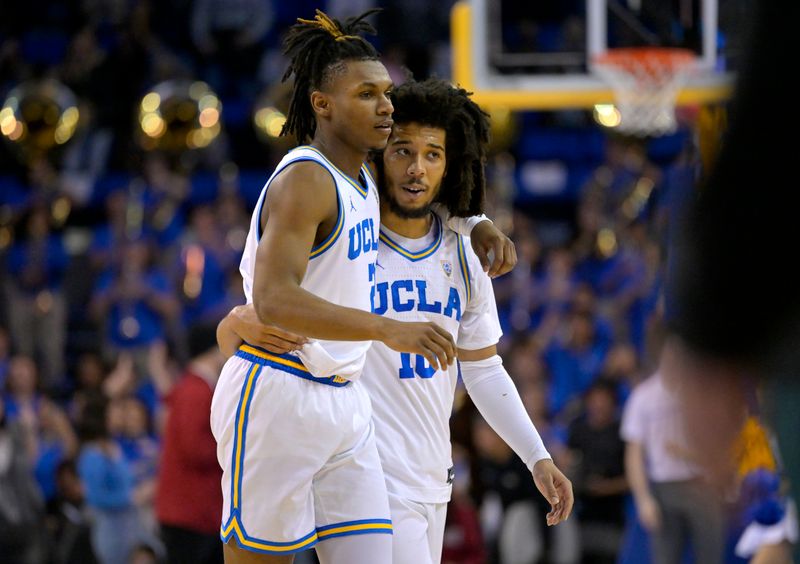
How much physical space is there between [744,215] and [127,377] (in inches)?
384

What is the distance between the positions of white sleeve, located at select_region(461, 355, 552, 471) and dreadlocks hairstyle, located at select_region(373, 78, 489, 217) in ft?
1.82

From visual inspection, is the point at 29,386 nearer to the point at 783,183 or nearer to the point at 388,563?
the point at 388,563

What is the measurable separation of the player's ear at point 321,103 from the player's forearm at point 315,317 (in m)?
0.67

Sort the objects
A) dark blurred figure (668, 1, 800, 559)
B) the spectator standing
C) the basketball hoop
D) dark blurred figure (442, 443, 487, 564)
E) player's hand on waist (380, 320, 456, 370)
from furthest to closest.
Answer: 1. the basketball hoop
2. dark blurred figure (442, 443, 487, 564)
3. the spectator standing
4. player's hand on waist (380, 320, 456, 370)
5. dark blurred figure (668, 1, 800, 559)

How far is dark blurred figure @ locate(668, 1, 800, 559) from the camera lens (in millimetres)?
1939

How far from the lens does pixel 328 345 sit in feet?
13.3

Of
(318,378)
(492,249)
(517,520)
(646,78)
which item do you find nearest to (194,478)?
(517,520)

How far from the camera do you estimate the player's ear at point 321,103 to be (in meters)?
4.11

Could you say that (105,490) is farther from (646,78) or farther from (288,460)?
(288,460)

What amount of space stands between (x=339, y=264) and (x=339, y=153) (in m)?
0.36

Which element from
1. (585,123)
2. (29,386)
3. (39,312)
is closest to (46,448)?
(29,386)

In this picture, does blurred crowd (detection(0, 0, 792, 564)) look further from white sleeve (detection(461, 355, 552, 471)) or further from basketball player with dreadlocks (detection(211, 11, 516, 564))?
basketball player with dreadlocks (detection(211, 11, 516, 564))

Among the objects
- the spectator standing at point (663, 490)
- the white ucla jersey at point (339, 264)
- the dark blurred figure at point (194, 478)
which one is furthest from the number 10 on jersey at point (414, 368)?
the spectator standing at point (663, 490)

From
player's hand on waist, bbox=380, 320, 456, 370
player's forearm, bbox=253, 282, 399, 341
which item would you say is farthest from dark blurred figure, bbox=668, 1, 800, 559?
player's forearm, bbox=253, 282, 399, 341
